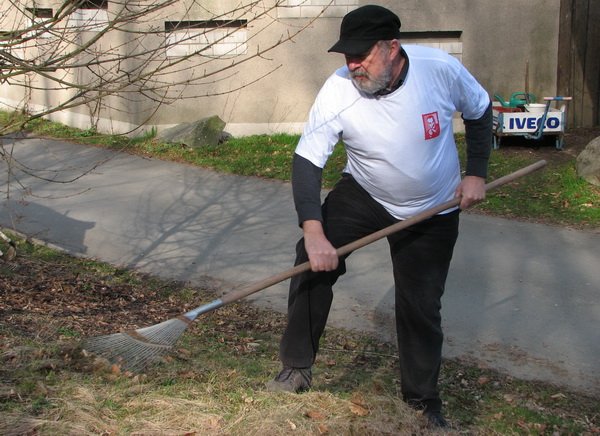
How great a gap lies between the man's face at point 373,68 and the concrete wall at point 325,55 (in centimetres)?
Answer: 753

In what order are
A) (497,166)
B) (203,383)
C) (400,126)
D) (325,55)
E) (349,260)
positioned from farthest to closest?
(325,55) < (497,166) < (349,260) < (203,383) < (400,126)

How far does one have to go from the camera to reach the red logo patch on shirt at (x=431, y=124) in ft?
11.4

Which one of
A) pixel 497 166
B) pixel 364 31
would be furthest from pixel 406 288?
pixel 497 166

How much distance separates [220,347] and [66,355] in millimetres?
1026

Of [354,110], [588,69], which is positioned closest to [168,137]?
[588,69]

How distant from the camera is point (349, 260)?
6629mm

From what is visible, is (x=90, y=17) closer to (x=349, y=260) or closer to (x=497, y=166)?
(x=349, y=260)

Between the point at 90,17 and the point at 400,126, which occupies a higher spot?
the point at 90,17

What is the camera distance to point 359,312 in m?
5.53

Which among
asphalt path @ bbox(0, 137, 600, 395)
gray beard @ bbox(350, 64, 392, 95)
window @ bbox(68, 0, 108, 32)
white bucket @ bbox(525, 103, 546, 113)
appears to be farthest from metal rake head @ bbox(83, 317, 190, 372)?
white bucket @ bbox(525, 103, 546, 113)

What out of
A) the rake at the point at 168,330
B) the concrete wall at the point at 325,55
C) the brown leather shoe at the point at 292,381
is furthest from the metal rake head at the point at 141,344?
the concrete wall at the point at 325,55

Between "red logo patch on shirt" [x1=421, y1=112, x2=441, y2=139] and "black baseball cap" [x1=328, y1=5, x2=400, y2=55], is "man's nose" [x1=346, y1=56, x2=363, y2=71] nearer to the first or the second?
"black baseball cap" [x1=328, y1=5, x2=400, y2=55]

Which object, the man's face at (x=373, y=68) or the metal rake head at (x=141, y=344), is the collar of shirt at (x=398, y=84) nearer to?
the man's face at (x=373, y=68)

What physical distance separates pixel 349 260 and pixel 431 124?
323 cm
